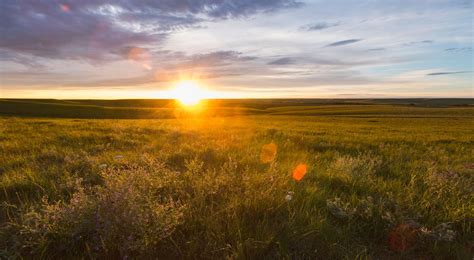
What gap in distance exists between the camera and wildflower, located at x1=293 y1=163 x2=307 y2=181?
15.5 feet

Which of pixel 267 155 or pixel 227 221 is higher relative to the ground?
pixel 227 221

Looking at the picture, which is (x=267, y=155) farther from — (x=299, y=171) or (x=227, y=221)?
(x=227, y=221)

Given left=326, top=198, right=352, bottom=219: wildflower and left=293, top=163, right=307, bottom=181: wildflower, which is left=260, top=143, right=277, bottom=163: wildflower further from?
left=326, top=198, right=352, bottom=219: wildflower

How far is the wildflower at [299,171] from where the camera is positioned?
15.5ft

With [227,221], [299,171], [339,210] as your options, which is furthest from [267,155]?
[227,221]

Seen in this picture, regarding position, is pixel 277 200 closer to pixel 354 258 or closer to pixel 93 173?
pixel 354 258

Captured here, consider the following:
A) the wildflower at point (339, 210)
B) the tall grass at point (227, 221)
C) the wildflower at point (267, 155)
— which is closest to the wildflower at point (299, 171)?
the tall grass at point (227, 221)

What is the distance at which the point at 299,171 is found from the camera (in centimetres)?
519

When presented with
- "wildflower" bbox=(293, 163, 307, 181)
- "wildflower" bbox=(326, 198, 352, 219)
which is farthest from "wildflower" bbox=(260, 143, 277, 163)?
"wildflower" bbox=(326, 198, 352, 219)

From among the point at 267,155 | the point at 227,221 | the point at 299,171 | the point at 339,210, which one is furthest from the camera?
the point at 267,155

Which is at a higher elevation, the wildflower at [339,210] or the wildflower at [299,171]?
the wildflower at [339,210]

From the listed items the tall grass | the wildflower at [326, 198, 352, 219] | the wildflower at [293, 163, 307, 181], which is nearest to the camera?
the tall grass

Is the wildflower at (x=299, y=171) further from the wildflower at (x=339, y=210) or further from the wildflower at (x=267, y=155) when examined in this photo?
the wildflower at (x=339, y=210)

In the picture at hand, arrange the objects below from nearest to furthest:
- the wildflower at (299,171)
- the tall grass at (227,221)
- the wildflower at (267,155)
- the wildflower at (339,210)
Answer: the tall grass at (227,221) → the wildflower at (339,210) → the wildflower at (299,171) → the wildflower at (267,155)
